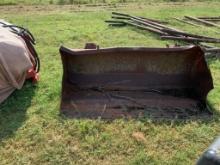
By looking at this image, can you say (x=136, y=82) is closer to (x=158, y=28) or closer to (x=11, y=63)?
(x=11, y=63)

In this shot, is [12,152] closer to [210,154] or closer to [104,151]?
[104,151]

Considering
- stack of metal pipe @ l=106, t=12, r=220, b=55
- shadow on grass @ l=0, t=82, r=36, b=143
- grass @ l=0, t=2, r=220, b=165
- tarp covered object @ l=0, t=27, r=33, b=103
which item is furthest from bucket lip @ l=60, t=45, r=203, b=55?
stack of metal pipe @ l=106, t=12, r=220, b=55

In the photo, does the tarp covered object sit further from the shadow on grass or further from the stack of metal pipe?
the stack of metal pipe

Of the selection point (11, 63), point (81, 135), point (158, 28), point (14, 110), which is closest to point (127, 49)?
point (81, 135)

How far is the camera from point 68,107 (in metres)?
4.73

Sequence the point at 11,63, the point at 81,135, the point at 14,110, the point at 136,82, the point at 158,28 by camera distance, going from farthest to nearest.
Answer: the point at 158,28 < the point at 136,82 < the point at 14,110 < the point at 11,63 < the point at 81,135

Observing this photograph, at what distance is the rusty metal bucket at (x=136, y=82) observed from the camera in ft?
15.5

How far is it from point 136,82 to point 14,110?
5.09 ft

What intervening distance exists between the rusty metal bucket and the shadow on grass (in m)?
0.50

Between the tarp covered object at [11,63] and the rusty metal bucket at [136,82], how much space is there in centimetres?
47

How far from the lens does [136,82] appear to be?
16.6 ft

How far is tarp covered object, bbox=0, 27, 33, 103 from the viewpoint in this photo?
456 centimetres

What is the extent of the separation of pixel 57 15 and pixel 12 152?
6.64 metres

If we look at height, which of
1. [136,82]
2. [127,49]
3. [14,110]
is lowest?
[14,110]
